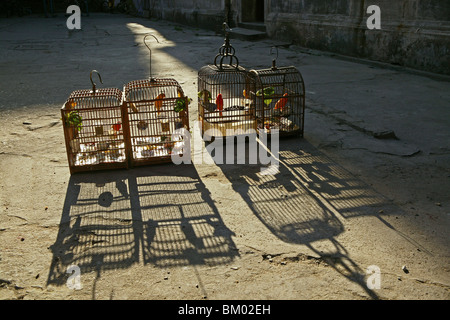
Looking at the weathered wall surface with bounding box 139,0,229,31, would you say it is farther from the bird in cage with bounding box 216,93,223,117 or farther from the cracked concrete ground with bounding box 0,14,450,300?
the bird in cage with bounding box 216,93,223,117

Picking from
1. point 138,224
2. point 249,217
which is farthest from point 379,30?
point 138,224

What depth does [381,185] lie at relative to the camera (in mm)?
4367

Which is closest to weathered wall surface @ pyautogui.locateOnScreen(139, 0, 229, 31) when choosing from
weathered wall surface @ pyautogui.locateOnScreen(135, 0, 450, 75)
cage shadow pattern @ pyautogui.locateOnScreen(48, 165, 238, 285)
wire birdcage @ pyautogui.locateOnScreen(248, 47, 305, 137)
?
weathered wall surface @ pyautogui.locateOnScreen(135, 0, 450, 75)

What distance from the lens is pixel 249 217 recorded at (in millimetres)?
3832

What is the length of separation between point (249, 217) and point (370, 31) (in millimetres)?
8282

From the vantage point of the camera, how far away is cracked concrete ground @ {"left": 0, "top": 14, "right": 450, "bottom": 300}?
9.76ft

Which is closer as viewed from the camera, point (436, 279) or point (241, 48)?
point (436, 279)

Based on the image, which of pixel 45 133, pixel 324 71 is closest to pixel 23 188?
pixel 45 133

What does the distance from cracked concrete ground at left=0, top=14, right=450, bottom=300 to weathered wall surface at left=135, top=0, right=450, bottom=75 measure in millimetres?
2731

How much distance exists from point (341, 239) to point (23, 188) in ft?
10.6

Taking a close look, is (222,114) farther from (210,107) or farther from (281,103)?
(281,103)

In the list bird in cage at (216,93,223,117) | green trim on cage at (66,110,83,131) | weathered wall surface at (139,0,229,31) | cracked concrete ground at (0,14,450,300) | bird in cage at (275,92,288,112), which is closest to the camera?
cracked concrete ground at (0,14,450,300)

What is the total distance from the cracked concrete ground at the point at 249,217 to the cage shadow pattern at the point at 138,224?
0.02 metres

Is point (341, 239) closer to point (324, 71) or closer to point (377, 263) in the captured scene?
point (377, 263)
